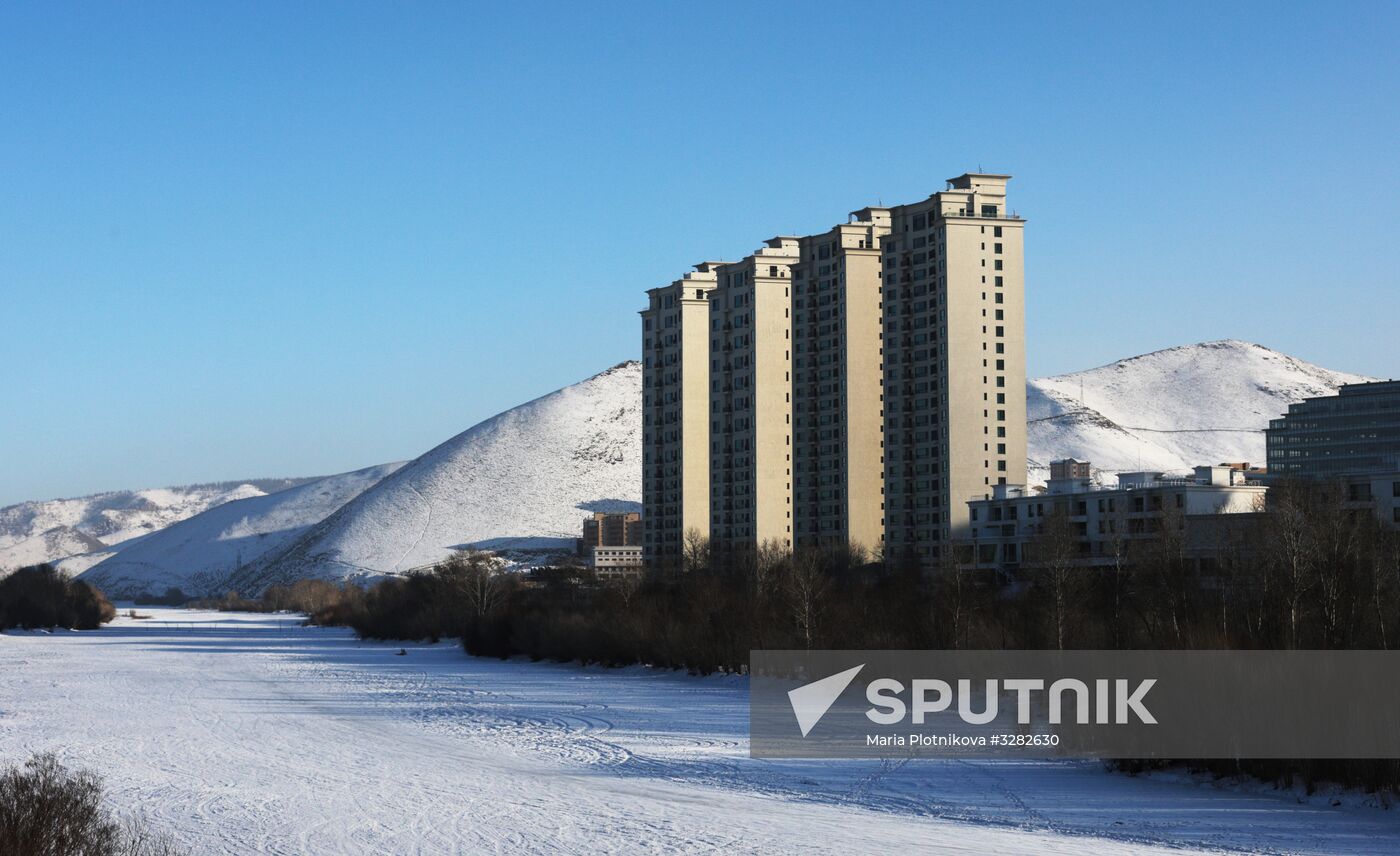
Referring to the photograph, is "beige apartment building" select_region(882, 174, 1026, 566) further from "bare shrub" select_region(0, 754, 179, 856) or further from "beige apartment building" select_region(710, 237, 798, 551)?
"bare shrub" select_region(0, 754, 179, 856)

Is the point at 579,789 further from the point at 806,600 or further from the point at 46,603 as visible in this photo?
the point at 46,603

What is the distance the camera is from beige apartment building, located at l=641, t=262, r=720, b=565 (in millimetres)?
111562

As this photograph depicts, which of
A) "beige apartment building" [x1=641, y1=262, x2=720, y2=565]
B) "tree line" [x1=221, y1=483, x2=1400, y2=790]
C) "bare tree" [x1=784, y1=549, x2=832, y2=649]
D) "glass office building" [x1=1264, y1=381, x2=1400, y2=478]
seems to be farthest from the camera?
"glass office building" [x1=1264, y1=381, x2=1400, y2=478]

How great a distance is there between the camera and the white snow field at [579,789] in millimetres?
20125

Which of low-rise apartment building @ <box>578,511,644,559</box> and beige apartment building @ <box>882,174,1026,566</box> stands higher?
beige apartment building @ <box>882,174,1026,566</box>

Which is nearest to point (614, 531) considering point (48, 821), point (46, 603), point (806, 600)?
point (46, 603)

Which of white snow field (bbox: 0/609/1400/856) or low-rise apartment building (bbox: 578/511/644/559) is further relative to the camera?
low-rise apartment building (bbox: 578/511/644/559)

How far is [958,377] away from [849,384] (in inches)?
417

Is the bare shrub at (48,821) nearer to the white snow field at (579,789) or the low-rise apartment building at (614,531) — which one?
the white snow field at (579,789)

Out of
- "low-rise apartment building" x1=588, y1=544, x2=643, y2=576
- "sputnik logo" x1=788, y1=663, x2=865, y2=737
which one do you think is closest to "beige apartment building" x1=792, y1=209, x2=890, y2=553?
"low-rise apartment building" x1=588, y1=544, x2=643, y2=576

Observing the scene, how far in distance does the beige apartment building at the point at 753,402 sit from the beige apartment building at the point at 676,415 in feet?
9.31

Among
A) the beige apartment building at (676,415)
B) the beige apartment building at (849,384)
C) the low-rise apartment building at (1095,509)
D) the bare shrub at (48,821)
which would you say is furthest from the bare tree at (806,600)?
the beige apartment building at (676,415)

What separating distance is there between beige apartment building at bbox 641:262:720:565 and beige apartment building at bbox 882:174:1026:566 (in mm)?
19981

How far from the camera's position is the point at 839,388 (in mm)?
100938
